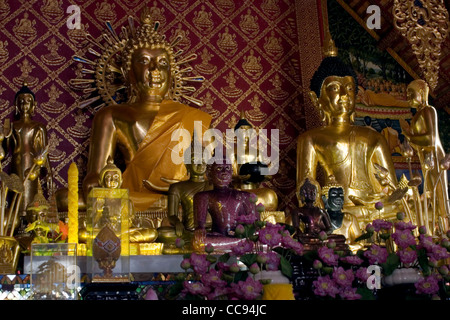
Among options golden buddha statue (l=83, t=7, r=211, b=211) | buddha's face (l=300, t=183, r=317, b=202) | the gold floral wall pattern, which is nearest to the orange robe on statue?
golden buddha statue (l=83, t=7, r=211, b=211)

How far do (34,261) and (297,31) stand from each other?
3.84m

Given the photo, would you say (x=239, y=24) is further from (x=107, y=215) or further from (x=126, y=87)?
(x=107, y=215)

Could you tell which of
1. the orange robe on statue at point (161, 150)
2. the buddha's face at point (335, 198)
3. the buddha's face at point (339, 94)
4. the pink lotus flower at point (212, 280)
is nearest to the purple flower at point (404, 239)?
the pink lotus flower at point (212, 280)

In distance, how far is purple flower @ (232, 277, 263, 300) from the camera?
8.53 feet

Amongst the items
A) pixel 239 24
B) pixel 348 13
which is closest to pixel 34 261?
pixel 239 24

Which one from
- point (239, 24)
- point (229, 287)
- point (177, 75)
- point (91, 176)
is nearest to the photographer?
point (229, 287)

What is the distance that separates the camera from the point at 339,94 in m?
5.64

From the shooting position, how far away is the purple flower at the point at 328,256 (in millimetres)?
2848

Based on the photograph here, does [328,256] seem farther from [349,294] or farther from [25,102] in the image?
[25,102]

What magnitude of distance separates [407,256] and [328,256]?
29 cm

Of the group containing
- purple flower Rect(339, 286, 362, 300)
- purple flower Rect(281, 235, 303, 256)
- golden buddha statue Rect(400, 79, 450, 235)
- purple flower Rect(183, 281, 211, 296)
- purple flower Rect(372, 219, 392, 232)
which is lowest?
purple flower Rect(339, 286, 362, 300)

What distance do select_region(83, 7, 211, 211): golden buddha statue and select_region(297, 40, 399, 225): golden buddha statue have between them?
0.79 meters

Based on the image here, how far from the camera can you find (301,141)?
5.62m

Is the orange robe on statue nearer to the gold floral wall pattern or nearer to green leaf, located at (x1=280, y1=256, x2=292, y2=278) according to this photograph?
the gold floral wall pattern
